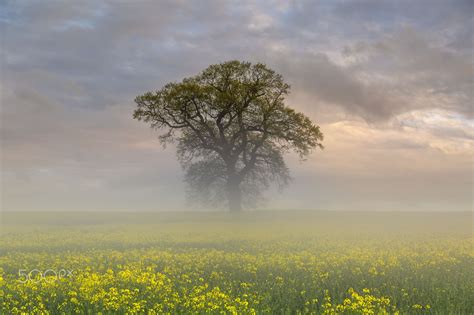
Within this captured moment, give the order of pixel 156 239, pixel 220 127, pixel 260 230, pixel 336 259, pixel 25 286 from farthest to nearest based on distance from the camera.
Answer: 1. pixel 220 127
2. pixel 260 230
3. pixel 156 239
4. pixel 336 259
5. pixel 25 286

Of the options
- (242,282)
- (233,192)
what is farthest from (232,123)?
(242,282)

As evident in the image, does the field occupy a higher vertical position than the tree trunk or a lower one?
lower

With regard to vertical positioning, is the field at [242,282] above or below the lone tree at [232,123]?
below

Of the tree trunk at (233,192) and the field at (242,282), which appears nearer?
the field at (242,282)

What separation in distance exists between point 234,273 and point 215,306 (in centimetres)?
760

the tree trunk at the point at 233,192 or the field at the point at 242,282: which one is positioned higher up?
the tree trunk at the point at 233,192

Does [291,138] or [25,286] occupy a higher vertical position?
[291,138]

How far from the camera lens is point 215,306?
12.4 meters

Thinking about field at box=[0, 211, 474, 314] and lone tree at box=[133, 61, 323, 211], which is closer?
field at box=[0, 211, 474, 314]

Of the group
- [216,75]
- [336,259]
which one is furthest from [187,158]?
[336,259]

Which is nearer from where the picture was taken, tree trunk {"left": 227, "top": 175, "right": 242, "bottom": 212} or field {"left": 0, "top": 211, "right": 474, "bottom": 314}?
field {"left": 0, "top": 211, "right": 474, "bottom": 314}

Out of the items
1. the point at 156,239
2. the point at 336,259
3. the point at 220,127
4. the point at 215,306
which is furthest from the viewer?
the point at 220,127

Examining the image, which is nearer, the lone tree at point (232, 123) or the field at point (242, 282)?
the field at point (242, 282)

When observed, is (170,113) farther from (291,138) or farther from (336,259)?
(336,259)
